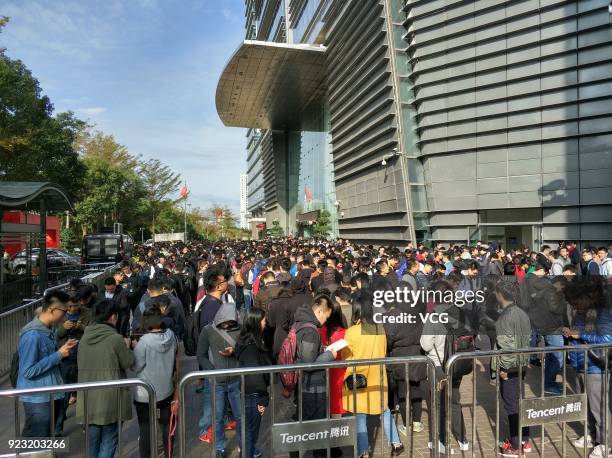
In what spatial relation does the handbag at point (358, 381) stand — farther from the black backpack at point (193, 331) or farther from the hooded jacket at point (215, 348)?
the black backpack at point (193, 331)

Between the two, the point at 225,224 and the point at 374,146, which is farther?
the point at 225,224

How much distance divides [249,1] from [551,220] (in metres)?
62.1

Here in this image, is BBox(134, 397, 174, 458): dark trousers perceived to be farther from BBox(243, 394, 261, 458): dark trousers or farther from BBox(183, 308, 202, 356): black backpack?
BBox(183, 308, 202, 356): black backpack

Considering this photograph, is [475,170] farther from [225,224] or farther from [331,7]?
[225,224]

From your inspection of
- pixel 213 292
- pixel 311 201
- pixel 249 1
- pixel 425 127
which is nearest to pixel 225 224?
pixel 249 1

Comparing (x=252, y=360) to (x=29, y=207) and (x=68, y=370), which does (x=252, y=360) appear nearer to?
(x=68, y=370)

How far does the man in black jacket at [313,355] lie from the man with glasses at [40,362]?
2.13 meters

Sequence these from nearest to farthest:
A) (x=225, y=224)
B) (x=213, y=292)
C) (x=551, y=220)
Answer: (x=213, y=292) < (x=551, y=220) < (x=225, y=224)

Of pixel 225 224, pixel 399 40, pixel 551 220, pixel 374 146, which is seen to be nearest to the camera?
pixel 551 220

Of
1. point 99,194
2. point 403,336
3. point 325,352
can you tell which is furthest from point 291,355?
point 99,194

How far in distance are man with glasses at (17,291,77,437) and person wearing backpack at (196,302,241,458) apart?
4.19ft

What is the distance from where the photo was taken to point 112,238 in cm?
2300

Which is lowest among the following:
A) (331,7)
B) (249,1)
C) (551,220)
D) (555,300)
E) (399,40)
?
(555,300)

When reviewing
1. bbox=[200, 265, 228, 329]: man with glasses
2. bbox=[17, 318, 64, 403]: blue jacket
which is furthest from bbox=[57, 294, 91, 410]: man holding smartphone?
bbox=[200, 265, 228, 329]: man with glasses
